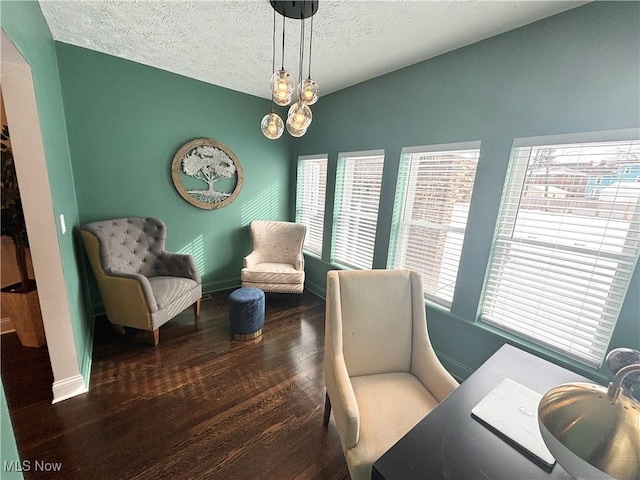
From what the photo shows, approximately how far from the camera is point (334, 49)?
2057 millimetres

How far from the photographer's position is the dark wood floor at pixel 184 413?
1370 millimetres

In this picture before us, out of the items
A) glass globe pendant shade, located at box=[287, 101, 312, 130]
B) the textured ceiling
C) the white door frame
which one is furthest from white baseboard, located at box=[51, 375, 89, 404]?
the textured ceiling

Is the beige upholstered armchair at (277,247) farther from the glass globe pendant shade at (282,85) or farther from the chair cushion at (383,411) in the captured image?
the glass globe pendant shade at (282,85)

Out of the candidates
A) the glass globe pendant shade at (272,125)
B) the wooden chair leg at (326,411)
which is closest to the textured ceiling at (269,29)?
the glass globe pendant shade at (272,125)

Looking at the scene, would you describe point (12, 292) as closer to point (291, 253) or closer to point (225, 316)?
point (225, 316)

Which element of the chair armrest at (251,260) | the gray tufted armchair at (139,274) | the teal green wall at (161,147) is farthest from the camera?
the chair armrest at (251,260)

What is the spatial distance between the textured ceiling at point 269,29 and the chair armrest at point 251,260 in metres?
2.01

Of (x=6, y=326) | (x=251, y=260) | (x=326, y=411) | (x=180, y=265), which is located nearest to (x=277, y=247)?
(x=251, y=260)

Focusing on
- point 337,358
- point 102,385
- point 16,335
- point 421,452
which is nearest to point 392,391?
point 337,358

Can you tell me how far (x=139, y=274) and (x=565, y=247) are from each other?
333 cm

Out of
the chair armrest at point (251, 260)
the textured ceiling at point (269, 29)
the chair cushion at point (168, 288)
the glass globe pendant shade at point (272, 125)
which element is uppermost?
the textured ceiling at point (269, 29)

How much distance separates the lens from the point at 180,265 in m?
2.75

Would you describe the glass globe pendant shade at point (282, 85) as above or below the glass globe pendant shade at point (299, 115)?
above

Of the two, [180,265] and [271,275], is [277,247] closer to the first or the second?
[271,275]
